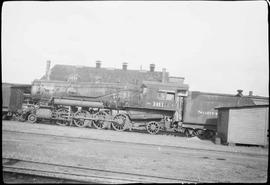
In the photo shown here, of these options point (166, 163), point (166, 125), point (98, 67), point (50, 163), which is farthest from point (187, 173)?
point (98, 67)

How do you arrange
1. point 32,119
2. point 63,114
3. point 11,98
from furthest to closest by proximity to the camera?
point 11,98 < point 32,119 < point 63,114

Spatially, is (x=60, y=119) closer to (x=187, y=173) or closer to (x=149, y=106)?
(x=149, y=106)

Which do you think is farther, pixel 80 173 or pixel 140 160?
pixel 140 160

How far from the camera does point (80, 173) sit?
5359 mm

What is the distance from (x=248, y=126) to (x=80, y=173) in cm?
1073

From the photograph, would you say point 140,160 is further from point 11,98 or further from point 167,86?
point 11,98

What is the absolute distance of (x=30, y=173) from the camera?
5.14 m

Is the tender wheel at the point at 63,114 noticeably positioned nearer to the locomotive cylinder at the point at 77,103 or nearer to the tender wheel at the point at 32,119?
the locomotive cylinder at the point at 77,103

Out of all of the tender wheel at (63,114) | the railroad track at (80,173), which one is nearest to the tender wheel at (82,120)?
the tender wheel at (63,114)

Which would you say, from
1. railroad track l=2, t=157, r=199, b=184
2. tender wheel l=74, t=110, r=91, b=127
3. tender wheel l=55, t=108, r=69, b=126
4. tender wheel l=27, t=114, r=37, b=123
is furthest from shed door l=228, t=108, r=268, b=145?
tender wheel l=27, t=114, r=37, b=123

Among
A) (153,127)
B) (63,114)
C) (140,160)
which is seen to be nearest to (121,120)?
(153,127)

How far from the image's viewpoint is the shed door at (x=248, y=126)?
12.7 metres

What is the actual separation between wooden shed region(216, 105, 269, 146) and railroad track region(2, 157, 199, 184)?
8.67m

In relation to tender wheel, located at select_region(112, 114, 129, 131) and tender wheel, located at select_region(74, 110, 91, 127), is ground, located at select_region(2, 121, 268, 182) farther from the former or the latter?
tender wheel, located at select_region(74, 110, 91, 127)
